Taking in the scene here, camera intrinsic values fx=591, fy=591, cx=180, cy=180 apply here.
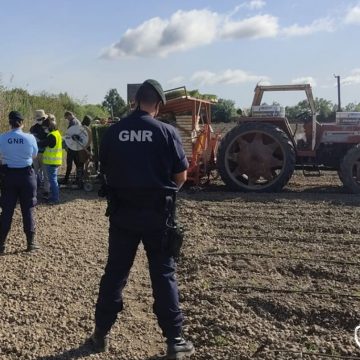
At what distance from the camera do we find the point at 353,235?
25.0 ft

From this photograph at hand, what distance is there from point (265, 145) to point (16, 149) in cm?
→ 577

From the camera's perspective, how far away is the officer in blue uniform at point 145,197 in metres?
3.84

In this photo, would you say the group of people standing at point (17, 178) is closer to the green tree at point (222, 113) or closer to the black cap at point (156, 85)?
the black cap at point (156, 85)

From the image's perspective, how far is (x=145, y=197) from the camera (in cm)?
387

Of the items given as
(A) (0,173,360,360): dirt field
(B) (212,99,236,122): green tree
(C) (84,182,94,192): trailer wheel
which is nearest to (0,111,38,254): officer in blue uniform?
(A) (0,173,360,360): dirt field

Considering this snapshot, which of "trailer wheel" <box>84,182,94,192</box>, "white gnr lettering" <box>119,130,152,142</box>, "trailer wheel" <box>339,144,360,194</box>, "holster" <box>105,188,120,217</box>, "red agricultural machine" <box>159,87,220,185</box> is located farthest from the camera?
"trailer wheel" <box>84,182,94,192</box>

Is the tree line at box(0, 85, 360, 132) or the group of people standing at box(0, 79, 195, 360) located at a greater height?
the tree line at box(0, 85, 360, 132)

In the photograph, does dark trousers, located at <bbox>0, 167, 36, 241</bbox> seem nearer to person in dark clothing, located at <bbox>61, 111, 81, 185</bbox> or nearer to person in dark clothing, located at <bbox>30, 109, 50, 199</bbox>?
person in dark clothing, located at <bbox>30, 109, 50, 199</bbox>

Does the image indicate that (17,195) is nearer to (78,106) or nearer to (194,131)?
(194,131)

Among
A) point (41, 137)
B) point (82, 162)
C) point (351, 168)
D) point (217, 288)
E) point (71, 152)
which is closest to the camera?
point (217, 288)

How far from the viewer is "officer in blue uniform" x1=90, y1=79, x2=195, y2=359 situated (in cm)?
384

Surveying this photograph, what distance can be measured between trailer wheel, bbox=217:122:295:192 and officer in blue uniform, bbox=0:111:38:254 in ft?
17.2

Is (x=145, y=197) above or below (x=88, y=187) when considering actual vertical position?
above

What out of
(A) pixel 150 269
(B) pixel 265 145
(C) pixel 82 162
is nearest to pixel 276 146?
(B) pixel 265 145
